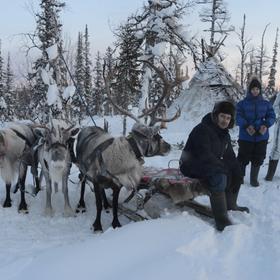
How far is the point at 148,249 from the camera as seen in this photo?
398 cm

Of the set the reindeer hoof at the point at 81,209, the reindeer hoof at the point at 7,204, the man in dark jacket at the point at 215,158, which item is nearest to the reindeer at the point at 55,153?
the reindeer hoof at the point at 81,209

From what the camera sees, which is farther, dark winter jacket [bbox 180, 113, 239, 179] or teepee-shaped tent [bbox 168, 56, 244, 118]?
teepee-shaped tent [bbox 168, 56, 244, 118]

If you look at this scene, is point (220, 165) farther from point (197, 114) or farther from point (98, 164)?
point (197, 114)

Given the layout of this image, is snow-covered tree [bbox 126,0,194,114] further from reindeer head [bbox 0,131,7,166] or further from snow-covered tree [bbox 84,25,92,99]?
snow-covered tree [bbox 84,25,92,99]

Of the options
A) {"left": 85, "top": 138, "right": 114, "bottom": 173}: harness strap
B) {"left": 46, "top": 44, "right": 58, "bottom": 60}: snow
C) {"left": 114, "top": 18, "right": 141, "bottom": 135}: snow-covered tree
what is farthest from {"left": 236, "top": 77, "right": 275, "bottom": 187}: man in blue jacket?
{"left": 46, "top": 44, "right": 58, "bottom": 60}: snow

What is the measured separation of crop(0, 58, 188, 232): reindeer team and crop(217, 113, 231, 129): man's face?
89 cm

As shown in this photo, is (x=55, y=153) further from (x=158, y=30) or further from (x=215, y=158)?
(x=158, y=30)

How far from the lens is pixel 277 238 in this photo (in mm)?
4410

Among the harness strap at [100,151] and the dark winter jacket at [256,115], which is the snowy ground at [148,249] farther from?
the dark winter jacket at [256,115]

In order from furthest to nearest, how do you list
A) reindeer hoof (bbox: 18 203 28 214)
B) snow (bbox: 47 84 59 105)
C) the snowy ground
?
1. snow (bbox: 47 84 59 105)
2. reindeer hoof (bbox: 18 203 28 214)
3. the snowy ground

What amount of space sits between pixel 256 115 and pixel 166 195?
256 cm

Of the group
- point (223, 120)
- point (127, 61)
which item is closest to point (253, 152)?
point (223, 120)

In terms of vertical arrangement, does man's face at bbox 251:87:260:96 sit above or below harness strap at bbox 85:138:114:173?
above

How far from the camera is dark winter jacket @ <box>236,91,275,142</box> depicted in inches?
275
